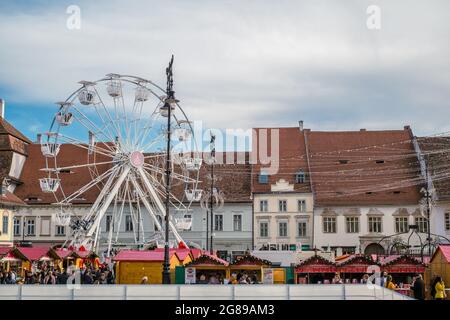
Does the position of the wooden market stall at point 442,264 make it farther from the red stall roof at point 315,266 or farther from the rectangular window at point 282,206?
the rectangular window at point 282,206

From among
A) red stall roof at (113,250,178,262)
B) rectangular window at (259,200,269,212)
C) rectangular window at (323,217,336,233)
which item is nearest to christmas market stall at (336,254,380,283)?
red stall roof at (113,250,178,262)

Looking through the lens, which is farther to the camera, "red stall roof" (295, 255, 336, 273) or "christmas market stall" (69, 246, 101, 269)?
"christmas market stall" (69, 246, 101, 269)

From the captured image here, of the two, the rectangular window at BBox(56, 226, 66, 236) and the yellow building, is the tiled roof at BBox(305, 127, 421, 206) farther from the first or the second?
the yellow building

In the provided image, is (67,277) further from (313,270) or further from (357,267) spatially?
(357,267)

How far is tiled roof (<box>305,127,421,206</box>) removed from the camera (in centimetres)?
6334

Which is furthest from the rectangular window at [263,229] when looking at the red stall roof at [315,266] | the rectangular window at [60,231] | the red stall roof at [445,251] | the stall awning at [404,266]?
the red stall roof at [445,251]

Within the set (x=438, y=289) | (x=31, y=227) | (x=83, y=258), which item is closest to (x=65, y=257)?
(x=83, y=258)

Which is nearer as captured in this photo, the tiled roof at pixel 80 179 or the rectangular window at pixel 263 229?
the rectangular window at pixel 263 229

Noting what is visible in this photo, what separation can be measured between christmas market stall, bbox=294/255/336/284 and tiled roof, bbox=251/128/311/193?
29015 millimetres

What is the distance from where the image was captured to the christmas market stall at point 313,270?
3534 centimetres

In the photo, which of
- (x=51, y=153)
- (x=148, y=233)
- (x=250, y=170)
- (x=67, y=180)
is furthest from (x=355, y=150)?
(x=51, y=153)

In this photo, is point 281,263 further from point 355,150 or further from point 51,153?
point 355,150
